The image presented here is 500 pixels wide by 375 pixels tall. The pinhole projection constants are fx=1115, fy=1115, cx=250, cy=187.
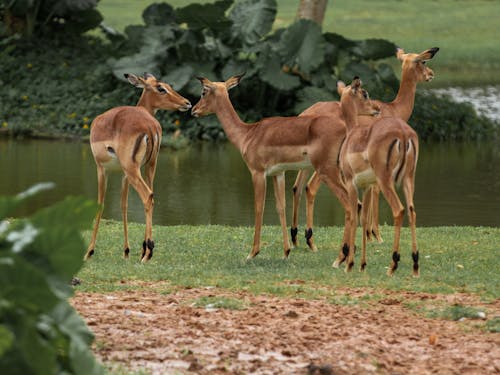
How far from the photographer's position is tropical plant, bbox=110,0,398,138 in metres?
21.5

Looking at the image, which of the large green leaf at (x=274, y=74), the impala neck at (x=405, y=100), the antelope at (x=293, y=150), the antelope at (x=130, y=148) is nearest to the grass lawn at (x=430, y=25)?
the large green leaf at (x=274, y=74)

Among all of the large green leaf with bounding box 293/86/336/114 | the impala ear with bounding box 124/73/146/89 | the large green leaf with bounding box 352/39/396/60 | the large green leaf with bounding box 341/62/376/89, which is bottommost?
the impala ear with bounding box 124/73/146/89

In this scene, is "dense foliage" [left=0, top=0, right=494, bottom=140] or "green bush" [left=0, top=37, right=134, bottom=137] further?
"green bush" [left=0, top=37, right=134, bottom=137]

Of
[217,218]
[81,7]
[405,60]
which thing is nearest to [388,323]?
[405,60]

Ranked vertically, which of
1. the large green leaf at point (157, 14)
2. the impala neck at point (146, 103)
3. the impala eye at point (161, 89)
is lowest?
the impala neck at point (146, 103)

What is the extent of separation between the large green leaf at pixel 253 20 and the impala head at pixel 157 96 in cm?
1085

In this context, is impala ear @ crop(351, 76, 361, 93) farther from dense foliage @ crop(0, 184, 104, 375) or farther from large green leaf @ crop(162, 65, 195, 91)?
large green leaf @ crop(162, 65, 195, 91)

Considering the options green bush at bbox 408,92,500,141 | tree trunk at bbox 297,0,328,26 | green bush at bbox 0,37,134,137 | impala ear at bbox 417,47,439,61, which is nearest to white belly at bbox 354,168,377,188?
impala ear at bbox 417,47,439,61

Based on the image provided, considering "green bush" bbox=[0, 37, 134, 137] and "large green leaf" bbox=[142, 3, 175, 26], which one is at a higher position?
"large green leaf" bbox=[142, 3, 175, 26]

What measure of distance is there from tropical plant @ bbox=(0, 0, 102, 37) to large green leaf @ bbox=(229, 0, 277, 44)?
453cm

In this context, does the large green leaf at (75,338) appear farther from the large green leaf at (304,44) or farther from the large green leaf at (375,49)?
the large green leaf at (375,49)

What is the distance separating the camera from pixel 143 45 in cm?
2258

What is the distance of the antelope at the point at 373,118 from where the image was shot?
437 inches

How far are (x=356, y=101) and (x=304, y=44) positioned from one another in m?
11.3
